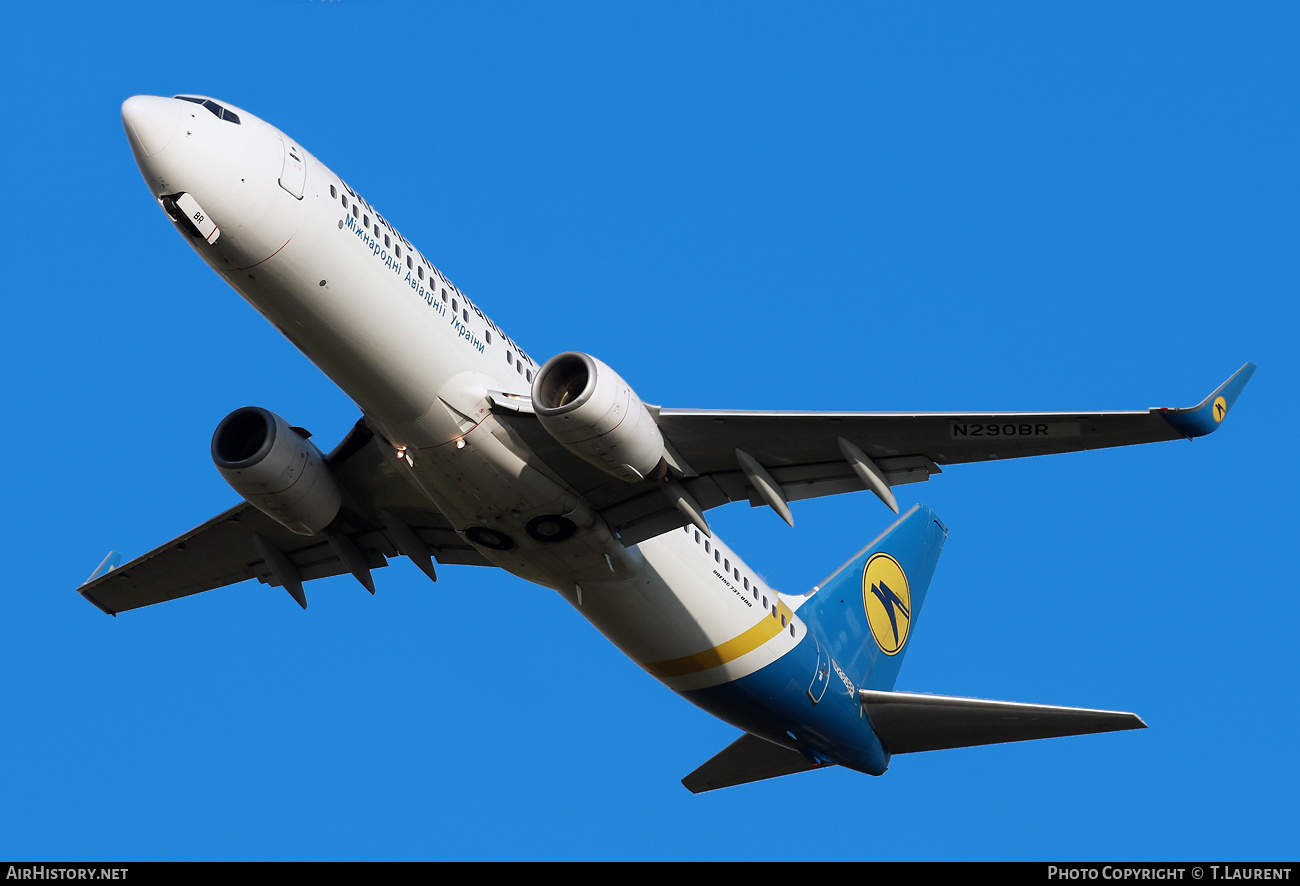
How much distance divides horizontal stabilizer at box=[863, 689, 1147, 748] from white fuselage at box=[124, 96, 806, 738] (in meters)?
7.02

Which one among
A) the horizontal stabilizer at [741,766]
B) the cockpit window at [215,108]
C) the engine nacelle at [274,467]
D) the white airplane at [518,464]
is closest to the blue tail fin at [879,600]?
the white airplane at [518,464]

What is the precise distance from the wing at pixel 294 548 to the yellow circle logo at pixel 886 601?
34.7 feet

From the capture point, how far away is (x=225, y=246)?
19906 mm

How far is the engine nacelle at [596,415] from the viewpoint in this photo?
20812 millimetres

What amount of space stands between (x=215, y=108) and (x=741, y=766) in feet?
61.9

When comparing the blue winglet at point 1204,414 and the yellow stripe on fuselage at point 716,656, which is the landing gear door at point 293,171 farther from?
the blue winglet at point 1204,414

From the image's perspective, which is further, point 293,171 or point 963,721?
point 963,721

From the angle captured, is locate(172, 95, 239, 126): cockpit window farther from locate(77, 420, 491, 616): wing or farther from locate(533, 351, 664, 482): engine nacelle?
locate(77, 420, 491, 616): wing

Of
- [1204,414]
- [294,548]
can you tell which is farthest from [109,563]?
[1204,414]

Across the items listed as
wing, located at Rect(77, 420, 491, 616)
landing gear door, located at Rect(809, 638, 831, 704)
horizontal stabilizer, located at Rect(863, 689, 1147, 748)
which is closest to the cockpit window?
wing, located at Rect(77, 420, 491, 616)

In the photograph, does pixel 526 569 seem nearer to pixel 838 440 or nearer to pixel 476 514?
pixel 476 514

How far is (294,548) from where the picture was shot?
29000 millimetres

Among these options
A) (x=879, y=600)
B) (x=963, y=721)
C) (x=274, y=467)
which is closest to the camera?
(x=274, y=467)

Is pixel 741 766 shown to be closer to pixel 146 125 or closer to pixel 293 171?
pixel 293 171
